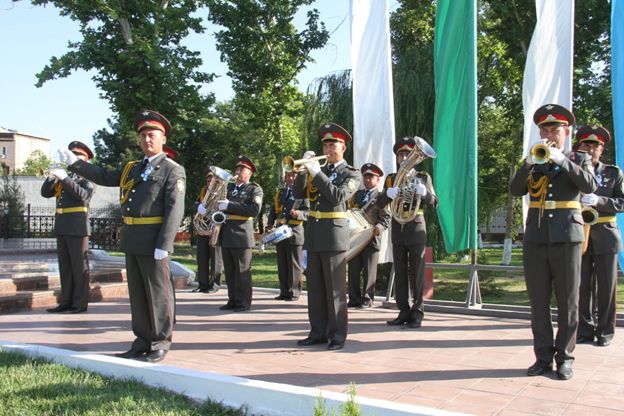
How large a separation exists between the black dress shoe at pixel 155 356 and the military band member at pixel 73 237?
3214 mm

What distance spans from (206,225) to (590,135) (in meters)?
5.99

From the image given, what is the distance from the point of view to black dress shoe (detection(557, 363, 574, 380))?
4.71 m

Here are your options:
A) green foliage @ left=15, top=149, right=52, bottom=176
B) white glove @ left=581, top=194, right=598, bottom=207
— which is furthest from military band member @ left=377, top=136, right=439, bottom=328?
green foliage @ left=15, top=149, right=52, bottom=176

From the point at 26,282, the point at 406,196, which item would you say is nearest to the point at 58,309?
the point at 26,282

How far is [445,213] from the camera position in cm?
799

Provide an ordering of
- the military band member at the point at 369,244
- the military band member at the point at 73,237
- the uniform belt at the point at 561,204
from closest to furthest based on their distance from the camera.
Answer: the uniform belt at the point at 561,204, the military band member at the point at 73,237, the military band member at the point at 369,244

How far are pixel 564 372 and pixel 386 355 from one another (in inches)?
62.9

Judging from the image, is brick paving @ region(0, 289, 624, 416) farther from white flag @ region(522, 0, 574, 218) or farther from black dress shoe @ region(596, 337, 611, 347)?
white flag @ region(522, 0, 574, 218)

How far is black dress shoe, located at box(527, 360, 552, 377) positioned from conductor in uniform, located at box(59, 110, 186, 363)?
3.28 m

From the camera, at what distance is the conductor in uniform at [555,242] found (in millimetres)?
4840

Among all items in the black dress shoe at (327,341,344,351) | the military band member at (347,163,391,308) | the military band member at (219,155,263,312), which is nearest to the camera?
the black dress shoe at (327,341,344,351)

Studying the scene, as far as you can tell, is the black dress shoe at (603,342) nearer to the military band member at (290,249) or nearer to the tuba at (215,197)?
the military band member at (290,249)

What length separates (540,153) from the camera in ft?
14.9

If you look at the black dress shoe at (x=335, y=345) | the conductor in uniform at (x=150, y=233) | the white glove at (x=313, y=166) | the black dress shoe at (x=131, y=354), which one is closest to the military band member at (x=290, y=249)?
the black dress shoe at (x=335, y=345)
